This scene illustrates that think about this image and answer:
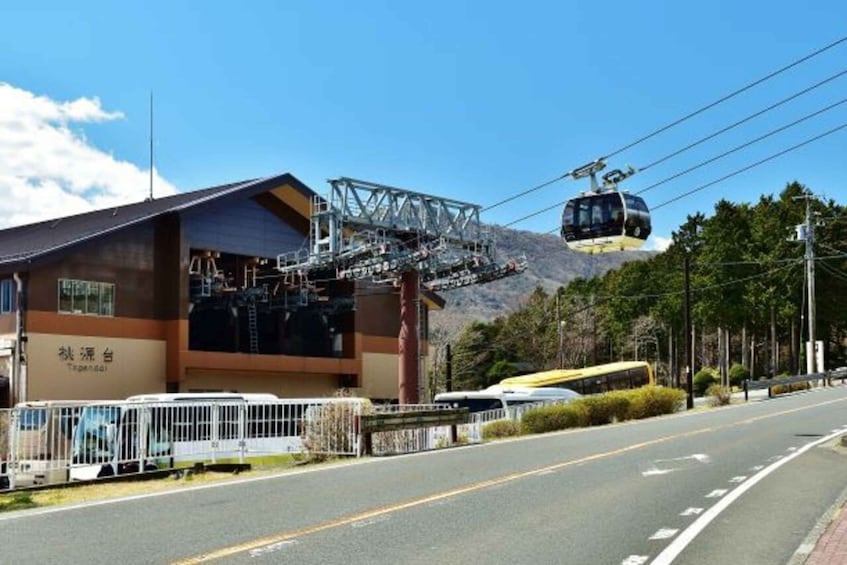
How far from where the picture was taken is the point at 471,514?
10.9 metres

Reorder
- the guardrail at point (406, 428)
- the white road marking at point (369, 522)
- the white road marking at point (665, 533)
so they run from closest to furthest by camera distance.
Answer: the white road marking at point (665, 533), the white road marking at point (369, 522), the guardrail at point (406, 428)

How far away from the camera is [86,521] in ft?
35.8

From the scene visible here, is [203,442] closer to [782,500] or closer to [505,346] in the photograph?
[782,500]

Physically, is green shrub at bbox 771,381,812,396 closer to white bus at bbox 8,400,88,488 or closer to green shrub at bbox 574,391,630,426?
green shrub at bbox 574,391,630,426

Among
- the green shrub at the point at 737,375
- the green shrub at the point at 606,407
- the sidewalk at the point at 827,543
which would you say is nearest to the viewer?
the sidewalk at the point at 827,543

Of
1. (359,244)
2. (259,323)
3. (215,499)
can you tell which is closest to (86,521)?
(215,499)

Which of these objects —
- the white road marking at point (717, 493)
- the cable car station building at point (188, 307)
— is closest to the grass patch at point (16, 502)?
the white road marking at point (717, 493)

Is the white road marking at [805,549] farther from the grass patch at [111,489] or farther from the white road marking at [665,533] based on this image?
the grass patch at [111,489]

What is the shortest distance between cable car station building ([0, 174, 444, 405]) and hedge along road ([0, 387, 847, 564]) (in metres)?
23.6

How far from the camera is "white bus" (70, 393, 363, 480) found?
16.4m

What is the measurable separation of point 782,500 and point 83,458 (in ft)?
37.1

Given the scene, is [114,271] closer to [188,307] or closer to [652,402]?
[188,307]

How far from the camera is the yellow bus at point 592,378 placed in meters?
50.4

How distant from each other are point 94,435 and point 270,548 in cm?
873
